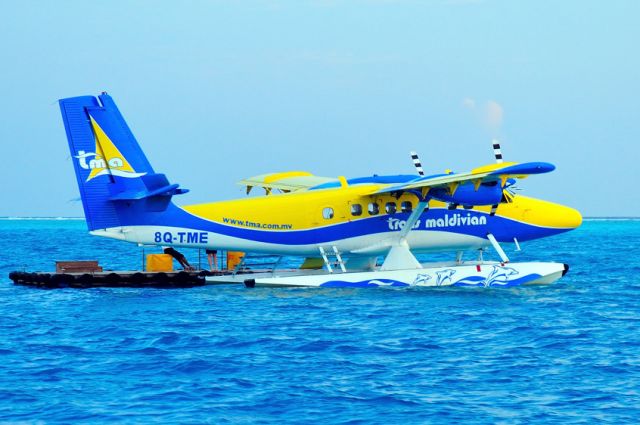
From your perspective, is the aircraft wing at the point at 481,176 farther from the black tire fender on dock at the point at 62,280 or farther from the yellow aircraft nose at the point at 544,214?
the black tire fender on dock at the point at 62,280

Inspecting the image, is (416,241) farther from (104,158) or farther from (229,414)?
(229,414)

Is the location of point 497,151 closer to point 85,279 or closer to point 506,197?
point 506,197

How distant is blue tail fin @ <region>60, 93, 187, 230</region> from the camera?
3191 centimetres

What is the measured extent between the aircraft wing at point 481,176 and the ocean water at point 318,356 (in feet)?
12.0

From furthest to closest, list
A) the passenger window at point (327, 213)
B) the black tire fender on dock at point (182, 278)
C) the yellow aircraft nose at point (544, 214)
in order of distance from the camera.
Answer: the yellow aircraft nose at point (544, 214) → the black tire fender on dock at point (182, 278) → the passenger window at point (327, 213)

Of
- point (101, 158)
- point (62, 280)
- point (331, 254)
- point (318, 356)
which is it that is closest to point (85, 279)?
point (62, 280)

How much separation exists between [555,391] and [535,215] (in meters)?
19.6

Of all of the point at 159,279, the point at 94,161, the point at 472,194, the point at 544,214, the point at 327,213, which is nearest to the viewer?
the point at 94,161

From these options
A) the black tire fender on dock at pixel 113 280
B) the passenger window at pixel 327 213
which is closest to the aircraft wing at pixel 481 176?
the passenger window at pixel 327 213

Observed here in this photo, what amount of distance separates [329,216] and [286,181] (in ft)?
25.6

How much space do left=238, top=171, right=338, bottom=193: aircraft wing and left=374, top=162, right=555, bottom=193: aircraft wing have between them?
6.99 m

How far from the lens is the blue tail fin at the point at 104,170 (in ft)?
105

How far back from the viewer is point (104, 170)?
3206 cm

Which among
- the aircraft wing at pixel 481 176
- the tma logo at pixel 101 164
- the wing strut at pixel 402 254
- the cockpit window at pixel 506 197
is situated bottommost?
the wing strut at pixel 402 254
